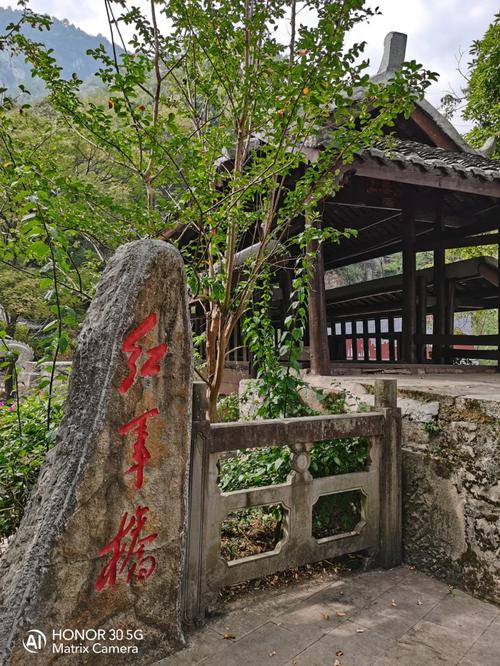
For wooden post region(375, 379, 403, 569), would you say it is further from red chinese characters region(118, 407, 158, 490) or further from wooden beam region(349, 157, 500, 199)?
wooden beam region(349, 157, 500, 199)

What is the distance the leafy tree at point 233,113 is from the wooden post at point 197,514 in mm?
1297

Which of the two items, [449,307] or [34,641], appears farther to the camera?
[449,307]

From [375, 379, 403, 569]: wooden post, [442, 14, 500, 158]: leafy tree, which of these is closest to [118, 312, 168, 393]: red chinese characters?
[375, 379, 403, 569]: wooden post

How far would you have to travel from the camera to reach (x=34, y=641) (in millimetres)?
2035

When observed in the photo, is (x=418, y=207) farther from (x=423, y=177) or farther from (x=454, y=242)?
(x=423, y=177)

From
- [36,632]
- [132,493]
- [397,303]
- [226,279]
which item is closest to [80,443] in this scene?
[132,493]

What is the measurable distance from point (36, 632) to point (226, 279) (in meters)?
3.18

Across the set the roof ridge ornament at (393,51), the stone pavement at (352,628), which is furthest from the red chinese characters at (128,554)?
the roof ridge ornament at (393,51)

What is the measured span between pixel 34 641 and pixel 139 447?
925 millimetres

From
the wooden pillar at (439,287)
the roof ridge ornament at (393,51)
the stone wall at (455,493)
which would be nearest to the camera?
the stone wall at (455,493)

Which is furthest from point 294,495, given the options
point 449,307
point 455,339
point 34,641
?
point 449,307

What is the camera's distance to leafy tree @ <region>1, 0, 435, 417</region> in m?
3.65

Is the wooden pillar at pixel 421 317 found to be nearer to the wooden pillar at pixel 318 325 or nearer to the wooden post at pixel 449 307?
the wooden post at pixel 449 307

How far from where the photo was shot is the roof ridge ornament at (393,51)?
6.73m
